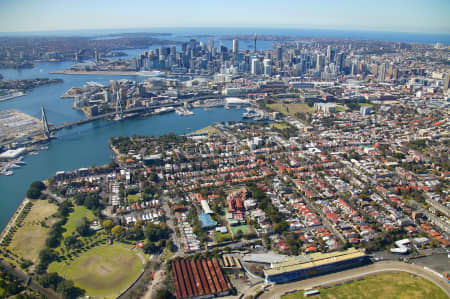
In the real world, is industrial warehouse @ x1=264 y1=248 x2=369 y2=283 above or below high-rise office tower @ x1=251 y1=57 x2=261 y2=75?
below

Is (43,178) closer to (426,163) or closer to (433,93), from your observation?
(426,163)

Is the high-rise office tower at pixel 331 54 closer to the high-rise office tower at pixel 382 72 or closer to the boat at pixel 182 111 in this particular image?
the high-rise office tower at pixel 382 72

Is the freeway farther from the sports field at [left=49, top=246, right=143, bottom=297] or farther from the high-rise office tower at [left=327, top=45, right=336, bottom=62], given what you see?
the high-rise office tower at [left=327, top=45, right=336, bottom=62]

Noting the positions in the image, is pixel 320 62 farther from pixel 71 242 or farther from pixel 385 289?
pixel 71 242

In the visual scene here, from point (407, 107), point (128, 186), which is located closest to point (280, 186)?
point (128, 186)

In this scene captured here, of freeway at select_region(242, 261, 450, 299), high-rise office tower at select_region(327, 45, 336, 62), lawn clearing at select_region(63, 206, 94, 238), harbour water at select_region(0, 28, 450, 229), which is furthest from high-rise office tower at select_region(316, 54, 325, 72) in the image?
lawn clearing at select_region(63, 206, 94, 238)
